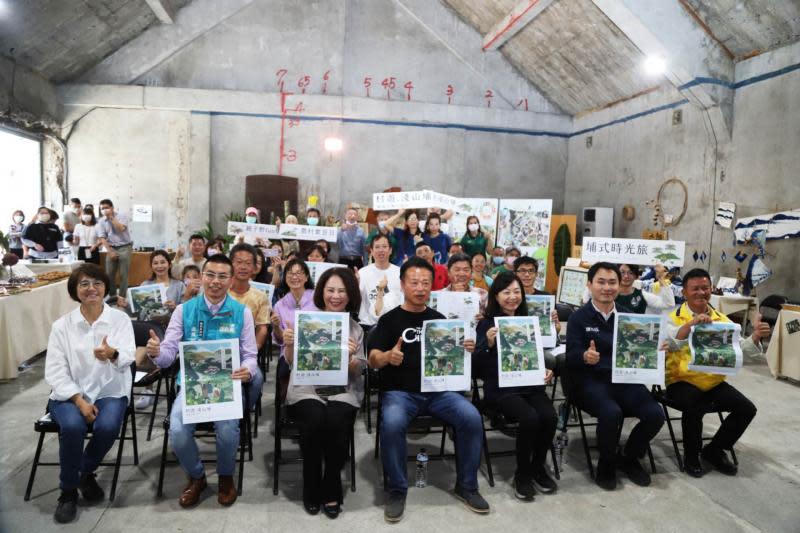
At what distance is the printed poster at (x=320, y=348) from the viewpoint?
116 inches

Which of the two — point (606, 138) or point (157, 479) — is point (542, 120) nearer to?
point (606, 138)

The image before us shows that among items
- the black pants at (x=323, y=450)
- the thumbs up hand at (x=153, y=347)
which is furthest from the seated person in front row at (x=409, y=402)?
the thumbs up hand at (x=153, y=347)

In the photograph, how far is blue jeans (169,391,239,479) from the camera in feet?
8.96

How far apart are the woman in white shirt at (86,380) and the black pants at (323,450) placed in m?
1.06

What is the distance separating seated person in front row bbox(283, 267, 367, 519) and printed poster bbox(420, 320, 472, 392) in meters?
0.44

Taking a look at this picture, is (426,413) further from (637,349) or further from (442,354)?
(637,349)

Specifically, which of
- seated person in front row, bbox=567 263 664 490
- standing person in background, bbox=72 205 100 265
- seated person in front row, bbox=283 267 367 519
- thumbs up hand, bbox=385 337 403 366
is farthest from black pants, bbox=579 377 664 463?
standing person in background, bbox=72 205 100 265

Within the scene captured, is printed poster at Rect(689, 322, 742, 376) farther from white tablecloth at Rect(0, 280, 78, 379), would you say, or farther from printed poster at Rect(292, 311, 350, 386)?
white tablecloth at Rect(0, 280, 78, 379)

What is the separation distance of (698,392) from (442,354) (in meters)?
1.85

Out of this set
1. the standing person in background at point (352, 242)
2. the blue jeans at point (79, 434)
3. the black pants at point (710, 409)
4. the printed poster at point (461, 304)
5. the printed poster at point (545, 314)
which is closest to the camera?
the blue jeans at point (79, 434)

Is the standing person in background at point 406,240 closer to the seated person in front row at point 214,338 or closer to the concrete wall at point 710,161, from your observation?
the seated person in front row at point 214,338

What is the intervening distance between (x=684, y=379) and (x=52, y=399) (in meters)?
3.99

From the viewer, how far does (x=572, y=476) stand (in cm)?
334

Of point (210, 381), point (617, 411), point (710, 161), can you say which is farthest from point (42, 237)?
point (710, 161)
